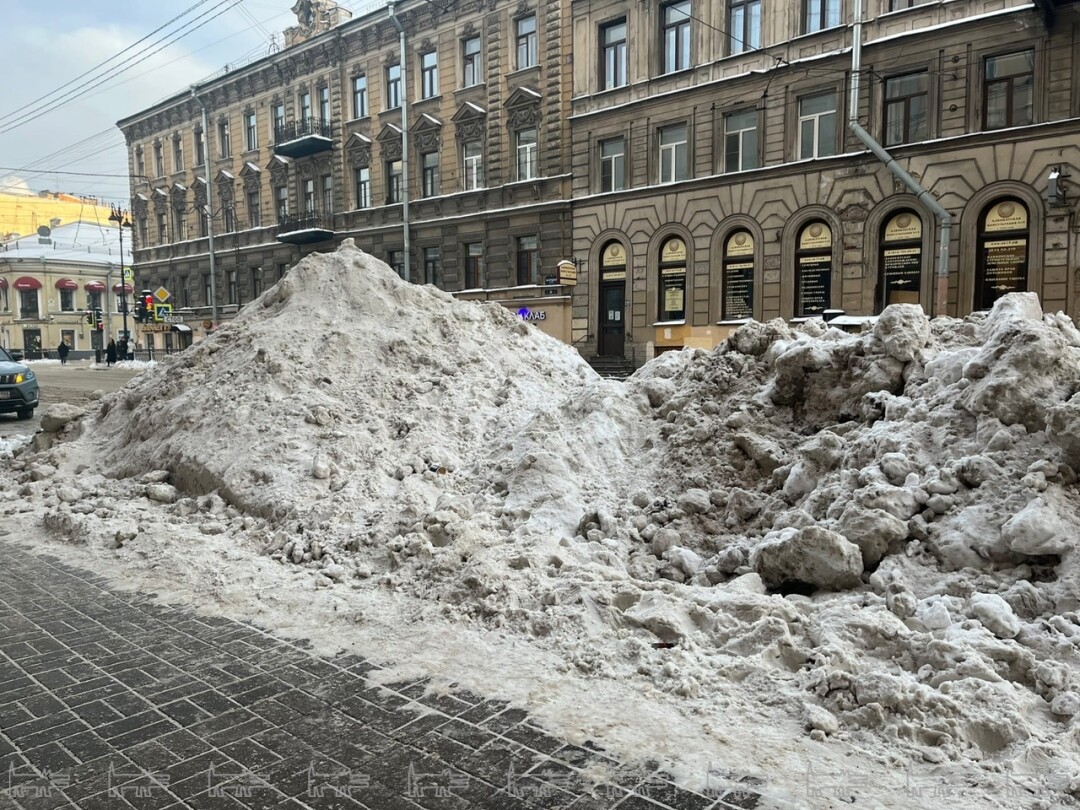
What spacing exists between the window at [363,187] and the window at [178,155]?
626 inches

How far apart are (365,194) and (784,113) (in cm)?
1814

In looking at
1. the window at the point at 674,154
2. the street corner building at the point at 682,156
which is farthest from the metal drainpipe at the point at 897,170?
the window at the point at 674,154

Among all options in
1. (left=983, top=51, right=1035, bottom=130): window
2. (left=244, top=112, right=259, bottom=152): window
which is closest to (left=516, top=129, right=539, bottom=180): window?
(left=983, top=51, right=1035, bottom=130): window

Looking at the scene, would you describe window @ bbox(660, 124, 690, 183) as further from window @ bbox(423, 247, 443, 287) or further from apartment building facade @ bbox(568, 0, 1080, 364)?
window @ bbox(423, 247, 443, 287)

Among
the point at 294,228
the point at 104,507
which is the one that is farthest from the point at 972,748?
the point at 294,228

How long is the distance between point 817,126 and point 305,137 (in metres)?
21.0

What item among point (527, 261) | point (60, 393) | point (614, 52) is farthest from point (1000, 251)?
point (60, 393)

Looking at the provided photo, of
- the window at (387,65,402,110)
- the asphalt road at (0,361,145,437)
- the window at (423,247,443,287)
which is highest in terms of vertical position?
the window at (387,65,402,110)

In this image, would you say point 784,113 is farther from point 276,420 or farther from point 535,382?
point 276,420

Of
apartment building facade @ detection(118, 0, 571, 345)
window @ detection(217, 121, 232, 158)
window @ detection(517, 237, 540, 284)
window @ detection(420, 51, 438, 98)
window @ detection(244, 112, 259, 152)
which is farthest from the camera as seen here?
window @ detection(217, 121, 232, 158)

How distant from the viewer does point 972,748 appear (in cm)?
272

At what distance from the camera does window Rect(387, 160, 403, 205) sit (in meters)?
30.7

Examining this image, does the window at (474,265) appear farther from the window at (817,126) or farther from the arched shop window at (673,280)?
the window at (817,126)

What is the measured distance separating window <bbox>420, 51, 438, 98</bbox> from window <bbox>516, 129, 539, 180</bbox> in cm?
489
